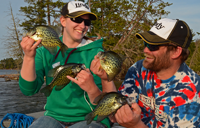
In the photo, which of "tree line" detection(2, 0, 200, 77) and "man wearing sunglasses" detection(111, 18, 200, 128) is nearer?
"man wearing sunglasses" detection(111, 18, 200, 128)

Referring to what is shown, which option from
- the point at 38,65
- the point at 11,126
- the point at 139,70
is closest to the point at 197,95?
the point at 139,70

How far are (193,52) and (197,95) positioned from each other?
52.7 metres

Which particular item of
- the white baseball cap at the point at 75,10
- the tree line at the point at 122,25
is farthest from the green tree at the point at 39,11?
the white baseball cap at the point at 75,10

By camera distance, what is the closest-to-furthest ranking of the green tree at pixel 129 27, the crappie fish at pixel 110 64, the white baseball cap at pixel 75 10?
the crappie fish at pixel 110 64, the white baseball cap at pixel 75 10, the green tree at pixel 129 27

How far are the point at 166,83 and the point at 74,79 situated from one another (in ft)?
4.14

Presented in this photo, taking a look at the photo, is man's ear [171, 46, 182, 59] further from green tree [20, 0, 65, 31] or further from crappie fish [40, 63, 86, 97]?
green tree [20, 0, 65, 31]

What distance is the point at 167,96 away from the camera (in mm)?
2326

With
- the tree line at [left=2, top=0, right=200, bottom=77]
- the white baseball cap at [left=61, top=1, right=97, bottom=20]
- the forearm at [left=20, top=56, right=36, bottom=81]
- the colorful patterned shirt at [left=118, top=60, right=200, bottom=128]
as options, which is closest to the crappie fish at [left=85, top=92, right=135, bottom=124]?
the colorful patterned shirt at [left=118, top=60, right=200, bottom=128]

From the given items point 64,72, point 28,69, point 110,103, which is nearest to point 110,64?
point 110,103

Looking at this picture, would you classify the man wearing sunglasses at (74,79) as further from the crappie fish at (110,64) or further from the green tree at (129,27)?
the green tree at (129,27)

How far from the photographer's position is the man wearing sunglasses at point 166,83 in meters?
2.14

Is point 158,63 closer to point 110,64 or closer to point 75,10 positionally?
point 110,64

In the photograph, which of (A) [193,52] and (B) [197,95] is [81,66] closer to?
(B) [197,95]

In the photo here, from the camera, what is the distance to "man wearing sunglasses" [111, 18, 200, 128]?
2.14m
